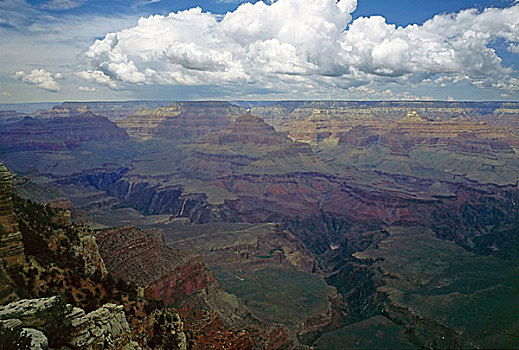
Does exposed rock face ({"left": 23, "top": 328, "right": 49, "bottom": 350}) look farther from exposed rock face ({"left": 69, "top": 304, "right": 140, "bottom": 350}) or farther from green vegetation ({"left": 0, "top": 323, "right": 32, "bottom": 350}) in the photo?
exposed rock face ({"left": 69, "top": 304, "right": 140, "bottom": 350})

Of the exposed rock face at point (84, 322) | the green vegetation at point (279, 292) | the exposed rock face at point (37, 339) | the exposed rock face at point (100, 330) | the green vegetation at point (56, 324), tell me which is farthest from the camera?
the green vegetation at point (279, 292)

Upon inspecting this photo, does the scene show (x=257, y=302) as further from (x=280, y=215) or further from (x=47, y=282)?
(x=280, y=215)

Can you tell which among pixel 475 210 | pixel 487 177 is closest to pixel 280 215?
pixel 475 210

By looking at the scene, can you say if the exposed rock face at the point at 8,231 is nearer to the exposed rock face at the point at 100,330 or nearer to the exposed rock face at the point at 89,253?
the exposed rock face at the point at 89,253

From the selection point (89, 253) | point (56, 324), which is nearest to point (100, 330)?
point (56, 324)

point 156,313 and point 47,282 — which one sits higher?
point 47,282

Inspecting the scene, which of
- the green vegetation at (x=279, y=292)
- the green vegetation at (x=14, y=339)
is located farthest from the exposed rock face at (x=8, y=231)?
the green vegetation at (x=279, y=292)
